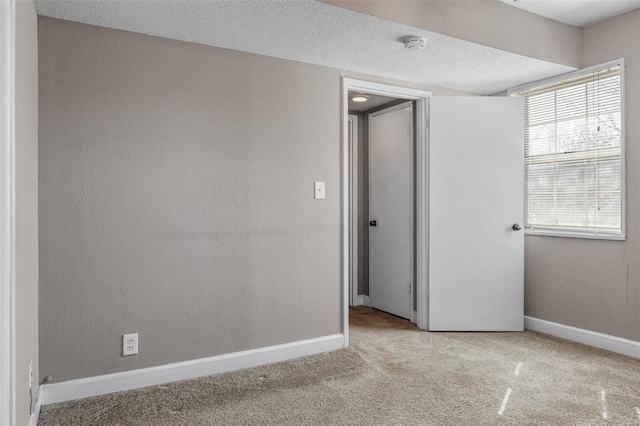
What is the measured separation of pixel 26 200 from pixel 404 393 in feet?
6.74

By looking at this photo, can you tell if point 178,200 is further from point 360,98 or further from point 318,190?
point 360,98

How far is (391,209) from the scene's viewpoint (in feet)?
14.0

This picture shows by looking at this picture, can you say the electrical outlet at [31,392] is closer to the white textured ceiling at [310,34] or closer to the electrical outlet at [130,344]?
the electrical outlet at [130,344]

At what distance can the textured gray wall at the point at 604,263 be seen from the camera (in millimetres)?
2994

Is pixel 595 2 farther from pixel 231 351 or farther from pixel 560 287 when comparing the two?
pixel 231 351

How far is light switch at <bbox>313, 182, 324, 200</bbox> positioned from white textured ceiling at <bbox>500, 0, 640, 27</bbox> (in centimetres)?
168

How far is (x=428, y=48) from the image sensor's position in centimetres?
282

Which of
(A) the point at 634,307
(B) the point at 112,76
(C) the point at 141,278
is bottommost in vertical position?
(A) the point at 634,307

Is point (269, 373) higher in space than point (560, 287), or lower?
lower

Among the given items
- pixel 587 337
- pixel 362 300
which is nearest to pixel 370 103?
pixel 362 300

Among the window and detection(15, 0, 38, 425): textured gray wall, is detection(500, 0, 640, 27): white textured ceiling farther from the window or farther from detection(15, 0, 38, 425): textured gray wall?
detection(15, 0, 38, 425): textured gray wall

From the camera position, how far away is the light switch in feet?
10.3

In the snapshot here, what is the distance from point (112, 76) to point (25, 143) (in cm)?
77

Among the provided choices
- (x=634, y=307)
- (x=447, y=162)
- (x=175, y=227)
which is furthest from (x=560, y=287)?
(x=175, y=227)
